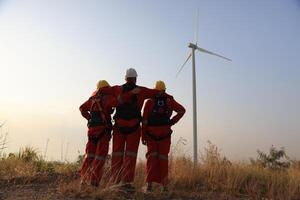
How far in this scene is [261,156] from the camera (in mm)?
22172

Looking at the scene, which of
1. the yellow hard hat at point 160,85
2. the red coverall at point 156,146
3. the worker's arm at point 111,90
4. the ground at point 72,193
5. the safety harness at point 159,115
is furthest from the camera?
the yellow hard hat at point 160,85

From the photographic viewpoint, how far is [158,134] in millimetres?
9773

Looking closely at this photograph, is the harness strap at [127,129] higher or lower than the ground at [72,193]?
higher

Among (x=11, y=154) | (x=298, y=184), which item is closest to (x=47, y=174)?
(x=11, y=154)

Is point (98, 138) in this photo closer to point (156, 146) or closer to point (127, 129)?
point (127, 129)

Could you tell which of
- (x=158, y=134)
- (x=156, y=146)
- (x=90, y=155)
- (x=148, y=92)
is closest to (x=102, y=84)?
(x=148, y=92)

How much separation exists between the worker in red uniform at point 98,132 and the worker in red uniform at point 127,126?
17cm

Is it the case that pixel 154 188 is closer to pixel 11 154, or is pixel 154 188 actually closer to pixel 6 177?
pixel 6 177

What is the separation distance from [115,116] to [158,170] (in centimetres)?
135

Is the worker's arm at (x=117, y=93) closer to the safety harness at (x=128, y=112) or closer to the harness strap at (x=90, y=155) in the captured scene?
the safety harness at (x=128, y=112)

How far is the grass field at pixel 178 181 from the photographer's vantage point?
909 cm

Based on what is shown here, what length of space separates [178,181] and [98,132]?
2.20 m

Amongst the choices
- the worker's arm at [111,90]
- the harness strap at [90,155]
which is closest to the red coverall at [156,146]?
the worker's arm at [111,90]

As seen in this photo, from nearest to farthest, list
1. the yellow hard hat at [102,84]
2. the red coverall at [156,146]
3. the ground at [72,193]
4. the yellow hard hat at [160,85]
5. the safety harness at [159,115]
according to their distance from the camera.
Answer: the ground at [72,193]
the red coverall at [156,146]
the safety harness at [159,115]
the yellow hard hat at [160,85]
the yellow hard hat at [102,84]
